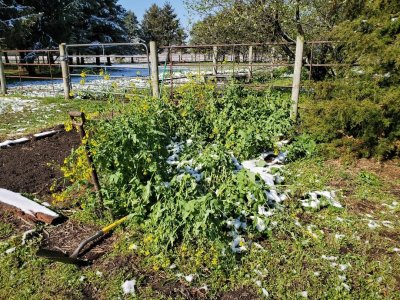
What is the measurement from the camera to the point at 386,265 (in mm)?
2471

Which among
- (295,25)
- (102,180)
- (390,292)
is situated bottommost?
(390,292)

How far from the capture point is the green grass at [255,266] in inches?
89.4

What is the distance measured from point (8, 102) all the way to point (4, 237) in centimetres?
793

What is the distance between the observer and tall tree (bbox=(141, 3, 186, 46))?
4888 centimetres

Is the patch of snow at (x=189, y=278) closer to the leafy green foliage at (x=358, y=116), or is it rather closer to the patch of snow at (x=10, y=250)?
the patch of snow at (x=10, y=250)

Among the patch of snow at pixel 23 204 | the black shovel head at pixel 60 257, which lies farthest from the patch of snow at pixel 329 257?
the patch of snow at pixel 23 204

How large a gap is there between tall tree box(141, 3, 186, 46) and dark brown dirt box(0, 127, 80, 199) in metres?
45.0

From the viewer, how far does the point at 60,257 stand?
2.46m

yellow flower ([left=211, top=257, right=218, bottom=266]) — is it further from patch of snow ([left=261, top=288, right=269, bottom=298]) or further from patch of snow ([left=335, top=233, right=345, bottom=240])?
patch of snow ([left=335, top=233, right=345, bottom=240])

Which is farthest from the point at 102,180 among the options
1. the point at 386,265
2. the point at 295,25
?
the point at 295,25

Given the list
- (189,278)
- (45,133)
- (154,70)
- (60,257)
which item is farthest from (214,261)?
(154,70)

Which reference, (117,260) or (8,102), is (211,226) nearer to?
(117,260)

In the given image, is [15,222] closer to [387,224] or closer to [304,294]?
[304,294]

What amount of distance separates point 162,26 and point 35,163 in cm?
4975
